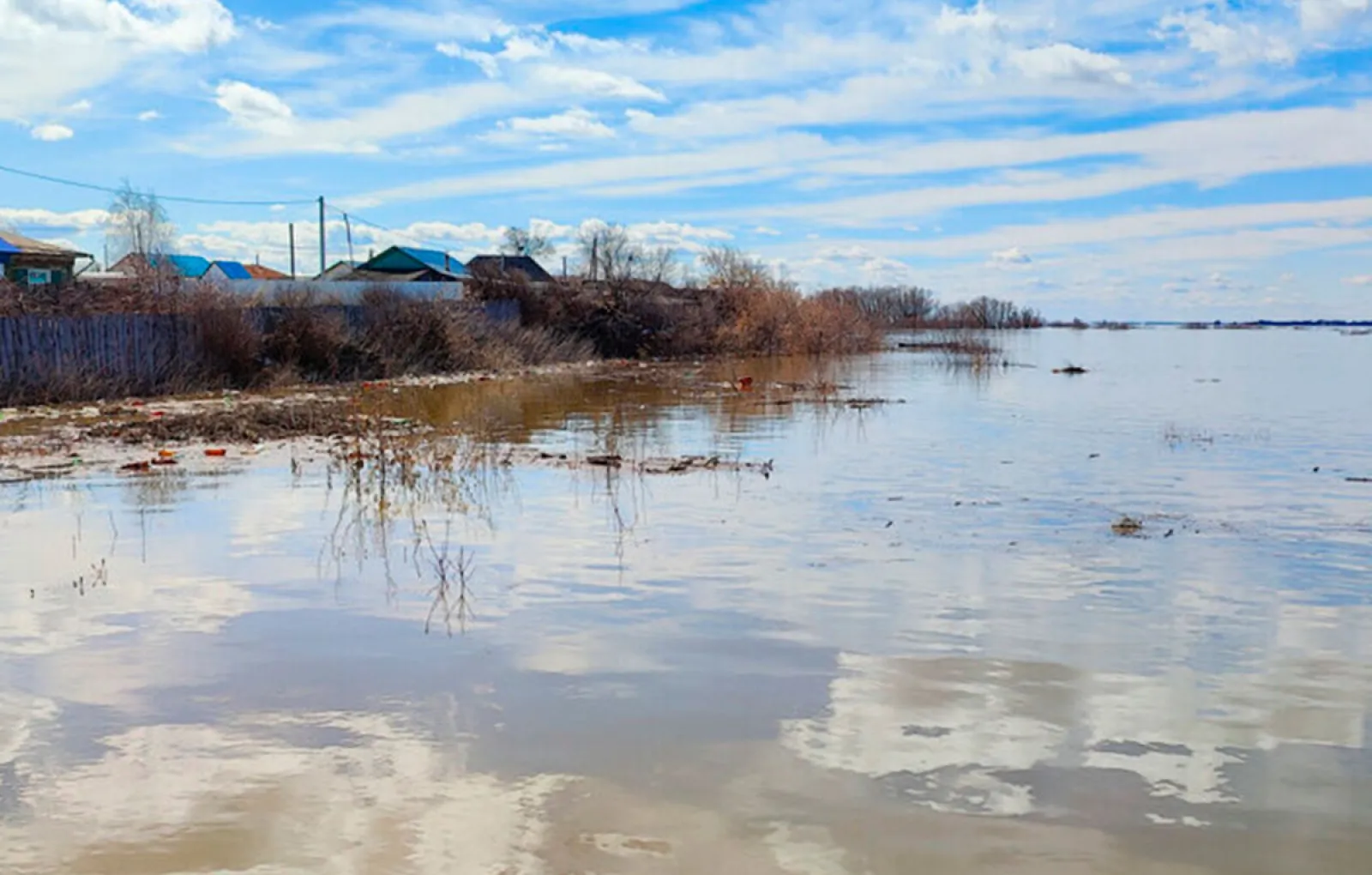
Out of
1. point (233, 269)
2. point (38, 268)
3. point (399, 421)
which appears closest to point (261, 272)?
point (233, 269)

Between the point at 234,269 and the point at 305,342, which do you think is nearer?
the point at 305,342

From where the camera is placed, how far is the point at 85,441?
52.2 ft

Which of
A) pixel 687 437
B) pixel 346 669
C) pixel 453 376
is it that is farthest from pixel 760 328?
pixel 346 669

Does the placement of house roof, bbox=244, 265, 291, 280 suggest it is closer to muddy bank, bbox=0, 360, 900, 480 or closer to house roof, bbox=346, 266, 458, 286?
house roof, bbox=346, 266, 458, 286

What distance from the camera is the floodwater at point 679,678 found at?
442 cm

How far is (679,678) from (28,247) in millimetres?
43945

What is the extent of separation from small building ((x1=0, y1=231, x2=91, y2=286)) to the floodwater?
33466 mm

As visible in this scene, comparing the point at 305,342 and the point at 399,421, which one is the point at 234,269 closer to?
the point at 305,342

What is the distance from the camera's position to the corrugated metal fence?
21.7 metres

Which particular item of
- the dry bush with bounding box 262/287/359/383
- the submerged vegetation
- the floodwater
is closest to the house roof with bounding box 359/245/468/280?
the submerged vegetation

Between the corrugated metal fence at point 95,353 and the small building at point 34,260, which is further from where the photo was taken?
the small building at point 34,260

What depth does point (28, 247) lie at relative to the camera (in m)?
42.9

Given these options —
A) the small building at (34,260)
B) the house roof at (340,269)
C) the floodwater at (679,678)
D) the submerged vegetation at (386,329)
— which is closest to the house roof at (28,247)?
the small building at (34,260)

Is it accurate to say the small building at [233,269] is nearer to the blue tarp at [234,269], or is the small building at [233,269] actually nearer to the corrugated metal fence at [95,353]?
the blue tarp at [234,269]
